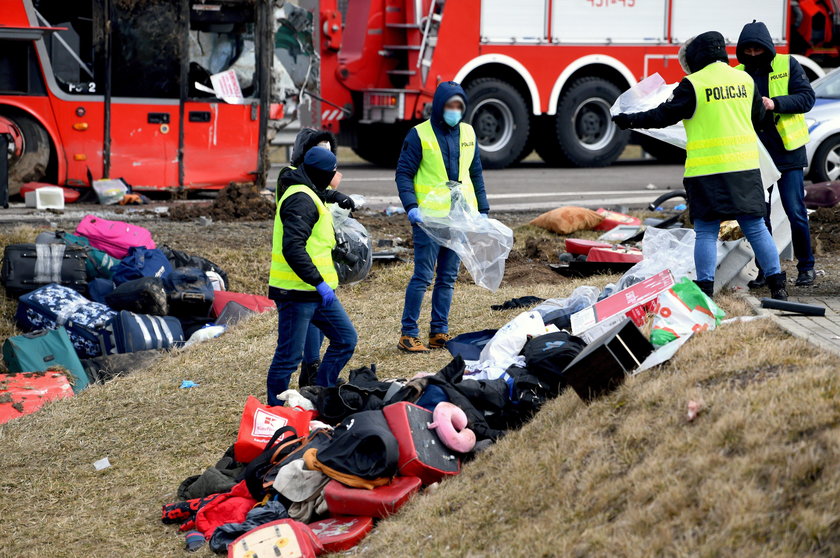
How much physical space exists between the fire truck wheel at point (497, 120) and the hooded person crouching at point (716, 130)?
11.1 m

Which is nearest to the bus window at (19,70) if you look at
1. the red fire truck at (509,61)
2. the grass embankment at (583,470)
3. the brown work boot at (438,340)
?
the red fire truck at (509,61)

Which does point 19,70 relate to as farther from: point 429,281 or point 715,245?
point 715,245

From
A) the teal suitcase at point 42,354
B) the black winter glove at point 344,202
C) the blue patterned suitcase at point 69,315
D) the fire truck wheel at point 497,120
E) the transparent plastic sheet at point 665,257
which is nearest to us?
the black winter glove at point 344,202

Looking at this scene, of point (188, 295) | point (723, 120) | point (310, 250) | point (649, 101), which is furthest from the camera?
point (188, 295)

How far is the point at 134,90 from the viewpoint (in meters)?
12.7

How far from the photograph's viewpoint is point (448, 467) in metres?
4.90

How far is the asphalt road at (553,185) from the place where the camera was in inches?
528

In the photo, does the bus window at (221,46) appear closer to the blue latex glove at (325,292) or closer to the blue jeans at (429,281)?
the blue jeans at (429,281)

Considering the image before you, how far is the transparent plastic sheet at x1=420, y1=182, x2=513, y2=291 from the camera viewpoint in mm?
6816

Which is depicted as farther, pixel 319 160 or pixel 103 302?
pixel 103 302

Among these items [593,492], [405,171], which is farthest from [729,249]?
[593,492]

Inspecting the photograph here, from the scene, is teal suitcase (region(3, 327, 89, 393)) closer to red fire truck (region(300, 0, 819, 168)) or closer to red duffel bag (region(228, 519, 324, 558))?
red duffel bag (region(228, 519, 324, 558))

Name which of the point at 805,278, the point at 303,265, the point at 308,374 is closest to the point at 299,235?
the point at 303,265

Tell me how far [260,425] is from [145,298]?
3.87 m
